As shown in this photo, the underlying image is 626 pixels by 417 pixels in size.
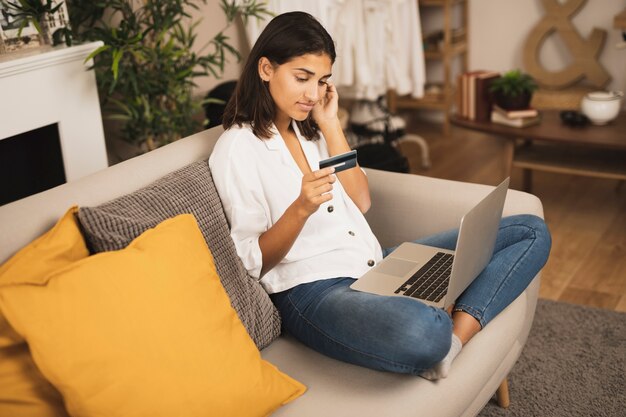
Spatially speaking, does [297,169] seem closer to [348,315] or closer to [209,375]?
[348,315]

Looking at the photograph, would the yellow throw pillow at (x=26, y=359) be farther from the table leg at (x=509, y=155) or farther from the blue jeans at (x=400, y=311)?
the table leg at (x=509, y=155)

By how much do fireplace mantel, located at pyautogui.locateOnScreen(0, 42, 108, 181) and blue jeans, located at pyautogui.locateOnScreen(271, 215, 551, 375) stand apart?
1072mm

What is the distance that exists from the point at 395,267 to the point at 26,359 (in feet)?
3.07

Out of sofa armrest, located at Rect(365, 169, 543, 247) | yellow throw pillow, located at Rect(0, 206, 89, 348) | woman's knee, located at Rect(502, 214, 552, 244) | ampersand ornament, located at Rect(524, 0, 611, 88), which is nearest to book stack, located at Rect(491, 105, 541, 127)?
ampersand ornament, located at Rect(524, 0, 611, 88)

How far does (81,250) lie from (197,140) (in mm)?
608

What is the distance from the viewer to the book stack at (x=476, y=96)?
358 centimetres

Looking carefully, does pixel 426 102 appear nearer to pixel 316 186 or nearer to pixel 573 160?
pixel 573 160

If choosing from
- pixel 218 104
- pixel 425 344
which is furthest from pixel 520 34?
pixel 425 344

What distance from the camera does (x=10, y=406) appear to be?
1.21 m

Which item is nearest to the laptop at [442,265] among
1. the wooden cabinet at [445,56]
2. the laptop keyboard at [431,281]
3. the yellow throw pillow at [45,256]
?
the laptop keyboard at [431,281]

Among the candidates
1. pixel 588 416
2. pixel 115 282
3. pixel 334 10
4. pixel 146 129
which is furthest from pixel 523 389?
pixel 334 10

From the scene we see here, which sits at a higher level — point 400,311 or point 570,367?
point 400,311

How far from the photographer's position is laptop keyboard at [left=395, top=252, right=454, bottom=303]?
1743 mm

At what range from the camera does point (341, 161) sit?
5.25ft
